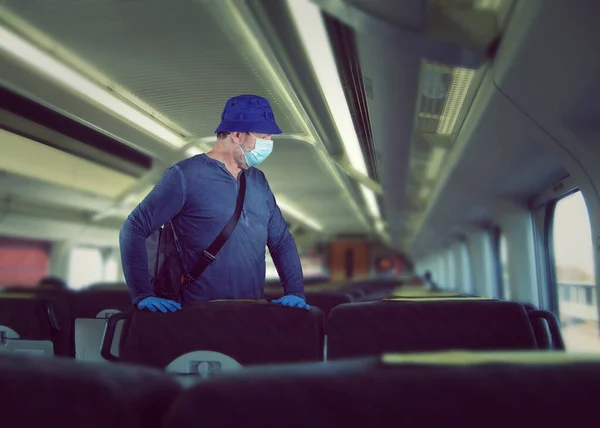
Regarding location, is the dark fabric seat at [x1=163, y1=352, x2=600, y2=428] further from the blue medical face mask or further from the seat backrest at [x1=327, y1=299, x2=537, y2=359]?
the blue medical face mask

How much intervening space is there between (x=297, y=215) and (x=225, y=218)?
34.1 ft

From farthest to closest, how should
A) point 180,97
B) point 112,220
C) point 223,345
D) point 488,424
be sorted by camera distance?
point 112,220 < point 180,97 < point 223,345 < point 488,424

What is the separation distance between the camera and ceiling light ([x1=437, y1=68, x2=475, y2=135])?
4051 mm

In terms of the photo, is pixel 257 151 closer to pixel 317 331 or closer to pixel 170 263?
pixel 170 263

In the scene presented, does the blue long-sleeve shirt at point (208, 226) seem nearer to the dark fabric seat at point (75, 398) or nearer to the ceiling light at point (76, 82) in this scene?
the ceiling light at point (76, 82)

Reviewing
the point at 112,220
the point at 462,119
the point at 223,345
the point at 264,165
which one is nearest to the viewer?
the point at 223,345

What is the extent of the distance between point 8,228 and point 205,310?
9.52 meters

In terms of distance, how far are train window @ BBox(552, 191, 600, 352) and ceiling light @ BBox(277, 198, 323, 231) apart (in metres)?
5.31

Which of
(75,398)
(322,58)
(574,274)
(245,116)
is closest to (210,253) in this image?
(245,116)

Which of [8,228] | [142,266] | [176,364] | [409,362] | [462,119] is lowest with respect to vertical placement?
[176,364]

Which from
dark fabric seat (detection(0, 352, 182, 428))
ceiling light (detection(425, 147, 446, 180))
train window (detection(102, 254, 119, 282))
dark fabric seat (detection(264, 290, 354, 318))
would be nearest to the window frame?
ceiling light (detection(425, 147, 446, 180))

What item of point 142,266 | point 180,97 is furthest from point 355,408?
point 180,97

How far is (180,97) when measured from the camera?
4.16 meters

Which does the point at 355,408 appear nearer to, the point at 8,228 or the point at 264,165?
the point at 264,165
